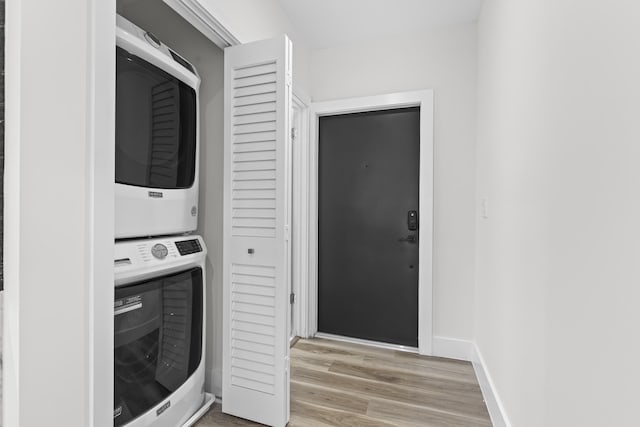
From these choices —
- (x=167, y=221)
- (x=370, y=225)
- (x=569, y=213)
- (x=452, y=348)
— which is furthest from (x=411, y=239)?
(x=167, y=221)

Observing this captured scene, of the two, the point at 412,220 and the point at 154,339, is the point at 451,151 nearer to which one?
the point at 412,220

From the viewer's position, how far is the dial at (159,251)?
4.39 feet

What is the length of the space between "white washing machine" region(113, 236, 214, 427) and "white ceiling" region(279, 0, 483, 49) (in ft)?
5.72

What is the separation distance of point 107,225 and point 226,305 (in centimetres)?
86

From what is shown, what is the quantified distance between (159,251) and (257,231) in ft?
1.49

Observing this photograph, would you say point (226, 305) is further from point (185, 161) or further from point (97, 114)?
point (97, 114)

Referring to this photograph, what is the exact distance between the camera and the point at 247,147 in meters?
1.65

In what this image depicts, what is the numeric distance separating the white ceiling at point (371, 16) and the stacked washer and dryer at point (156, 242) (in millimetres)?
Answer: 1099

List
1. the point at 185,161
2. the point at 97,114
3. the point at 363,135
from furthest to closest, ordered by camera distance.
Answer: the point at 363,135, the point at 185,161, the point at 97,114

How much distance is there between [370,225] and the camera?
2623mm

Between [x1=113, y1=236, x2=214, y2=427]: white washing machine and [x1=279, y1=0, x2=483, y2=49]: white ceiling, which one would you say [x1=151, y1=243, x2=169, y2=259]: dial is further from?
[x1=279, y1=0, x2=483, y2=49]: white ceiling

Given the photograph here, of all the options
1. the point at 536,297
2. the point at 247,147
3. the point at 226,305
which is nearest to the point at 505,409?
the point at 536,297

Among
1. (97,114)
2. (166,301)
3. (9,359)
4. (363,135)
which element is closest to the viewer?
(9,359)

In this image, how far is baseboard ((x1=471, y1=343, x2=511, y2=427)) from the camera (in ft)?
4.92
